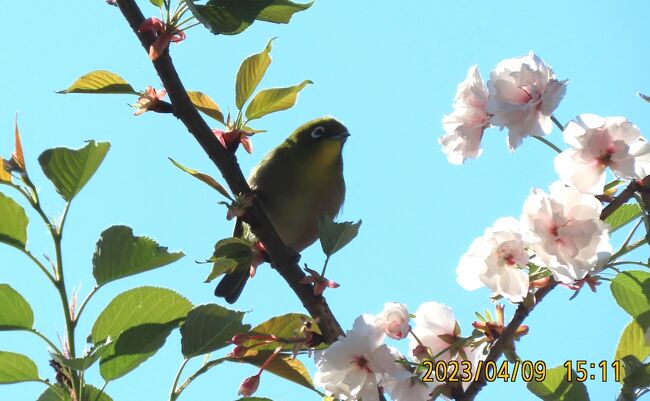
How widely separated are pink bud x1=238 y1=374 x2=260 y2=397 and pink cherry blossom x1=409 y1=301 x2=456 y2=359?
472mm

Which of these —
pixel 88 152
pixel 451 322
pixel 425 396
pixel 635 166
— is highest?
pixel 88 152

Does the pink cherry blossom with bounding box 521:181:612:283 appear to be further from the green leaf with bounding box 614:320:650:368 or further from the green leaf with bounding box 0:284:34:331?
the green leaf with bounding box 0:284:34:331

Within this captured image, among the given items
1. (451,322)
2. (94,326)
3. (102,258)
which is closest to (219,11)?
(102,258)

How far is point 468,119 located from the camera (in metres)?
2.32

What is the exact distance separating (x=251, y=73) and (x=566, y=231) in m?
1.26

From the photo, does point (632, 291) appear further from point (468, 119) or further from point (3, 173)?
point (3, 173)

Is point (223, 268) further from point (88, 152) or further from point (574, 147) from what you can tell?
point (574, 147)

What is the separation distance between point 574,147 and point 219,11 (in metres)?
0.98

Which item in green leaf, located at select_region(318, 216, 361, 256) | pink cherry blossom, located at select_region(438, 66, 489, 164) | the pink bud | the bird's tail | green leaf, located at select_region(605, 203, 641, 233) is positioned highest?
the bird's tail

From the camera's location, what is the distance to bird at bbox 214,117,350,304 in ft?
15.5

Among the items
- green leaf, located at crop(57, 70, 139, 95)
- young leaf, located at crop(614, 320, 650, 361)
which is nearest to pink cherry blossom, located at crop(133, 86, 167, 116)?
green leaf, located at crop(57, 70, 139, 95)

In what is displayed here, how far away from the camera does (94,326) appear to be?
2.16 meters

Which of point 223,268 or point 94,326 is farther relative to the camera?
point 223,268
